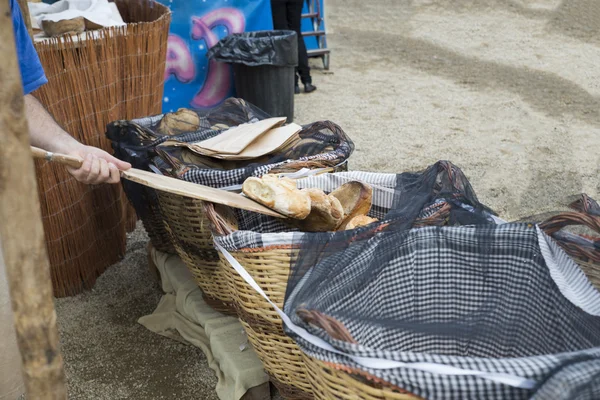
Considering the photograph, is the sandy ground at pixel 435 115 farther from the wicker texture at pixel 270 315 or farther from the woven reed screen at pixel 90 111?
the wicker texture at pixel 270 315

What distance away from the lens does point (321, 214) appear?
1.85 meters

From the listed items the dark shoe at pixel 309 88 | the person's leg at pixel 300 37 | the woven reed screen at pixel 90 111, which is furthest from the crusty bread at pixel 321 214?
the dark shoe at pixel 309 88

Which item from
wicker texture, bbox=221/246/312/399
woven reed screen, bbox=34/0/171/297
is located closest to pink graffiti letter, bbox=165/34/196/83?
woven reed screen, bbox=34/0/171/297

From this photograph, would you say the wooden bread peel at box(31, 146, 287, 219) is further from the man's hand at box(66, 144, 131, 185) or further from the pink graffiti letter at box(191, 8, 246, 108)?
the pink graffiti letter at box(191, 8, 246, 108)

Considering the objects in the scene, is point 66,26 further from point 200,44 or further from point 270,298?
point 200,44

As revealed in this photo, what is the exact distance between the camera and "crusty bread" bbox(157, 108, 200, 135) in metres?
2.51

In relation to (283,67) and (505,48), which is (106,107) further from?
(505,48)

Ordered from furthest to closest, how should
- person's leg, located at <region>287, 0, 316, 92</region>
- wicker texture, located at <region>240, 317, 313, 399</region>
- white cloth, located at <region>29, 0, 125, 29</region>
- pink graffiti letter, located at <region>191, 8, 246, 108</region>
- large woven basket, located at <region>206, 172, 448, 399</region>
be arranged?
person's leg, located at <region>287, 0, 316, 92</region>
pink graffiti letter, located at <region>191, 8, 246, 108</region>
white cloth, located at <region>29, 0, 125, 29</region>
wicker texture, located at <region>240, 317, 313, 399</region>
large woven basket, located at <region>206, 172, 448, 399</region>

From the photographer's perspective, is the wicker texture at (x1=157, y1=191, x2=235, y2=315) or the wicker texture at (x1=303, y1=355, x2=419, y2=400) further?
the wicker texture at (x1=157, y1=191, x2=235, y2=315)

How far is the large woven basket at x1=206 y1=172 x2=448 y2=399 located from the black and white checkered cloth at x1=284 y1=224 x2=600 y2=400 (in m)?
0.18

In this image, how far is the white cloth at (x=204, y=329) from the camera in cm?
207

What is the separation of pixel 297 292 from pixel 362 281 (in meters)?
0.15

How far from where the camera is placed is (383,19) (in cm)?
877

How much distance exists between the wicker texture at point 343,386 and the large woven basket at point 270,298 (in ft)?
1.14
